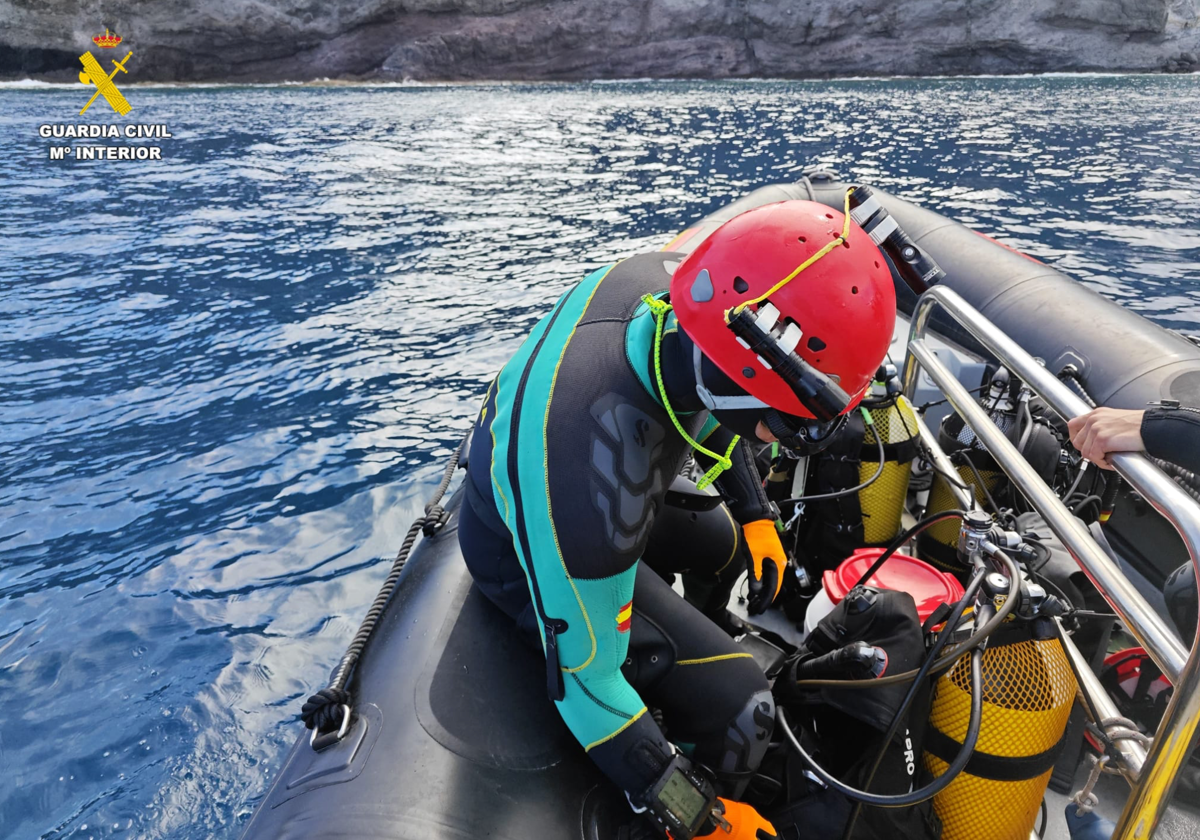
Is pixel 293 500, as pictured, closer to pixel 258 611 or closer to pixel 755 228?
pixel 258 611

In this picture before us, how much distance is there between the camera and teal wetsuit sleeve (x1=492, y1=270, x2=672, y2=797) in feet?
5.10

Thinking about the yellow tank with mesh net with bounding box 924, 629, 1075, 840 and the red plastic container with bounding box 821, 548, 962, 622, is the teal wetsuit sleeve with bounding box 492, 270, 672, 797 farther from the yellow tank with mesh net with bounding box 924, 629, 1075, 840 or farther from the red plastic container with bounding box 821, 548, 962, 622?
the red plastic container with bounding box 821, 548, 962, 622

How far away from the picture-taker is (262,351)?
20.1 ft

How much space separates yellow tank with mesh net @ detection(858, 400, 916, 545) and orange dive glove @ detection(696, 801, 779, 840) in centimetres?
135

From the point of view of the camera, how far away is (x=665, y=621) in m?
1.93

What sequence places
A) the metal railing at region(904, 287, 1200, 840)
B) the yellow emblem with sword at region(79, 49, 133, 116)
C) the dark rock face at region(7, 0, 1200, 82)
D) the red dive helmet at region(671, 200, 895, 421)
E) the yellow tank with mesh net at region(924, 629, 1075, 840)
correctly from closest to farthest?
1. the metal railing at region(904, 287, 1200, 840)
2. the red dive helmet at region(671, 200, 895, 421)
3. the yellow tank with mesh net at region(924, 629, 1075, 840)
4. the yellow emblem with sword at region(79, 49, 133, 116)
5. the dark rock face at region(7, 0, 1200, 82)

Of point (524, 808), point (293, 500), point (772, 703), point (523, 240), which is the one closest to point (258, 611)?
point (293, 500)

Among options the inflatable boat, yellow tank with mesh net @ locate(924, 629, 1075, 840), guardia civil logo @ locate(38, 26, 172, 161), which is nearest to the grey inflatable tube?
the inflatable boat

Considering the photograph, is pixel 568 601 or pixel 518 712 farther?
pixel 518 712

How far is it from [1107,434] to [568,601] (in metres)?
1.18

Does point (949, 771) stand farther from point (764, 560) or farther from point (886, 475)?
point (886, 475)

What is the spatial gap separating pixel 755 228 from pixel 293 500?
370cm

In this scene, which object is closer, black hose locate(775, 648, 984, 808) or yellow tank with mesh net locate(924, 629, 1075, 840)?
black hose locate(775, 648, 984, 808)

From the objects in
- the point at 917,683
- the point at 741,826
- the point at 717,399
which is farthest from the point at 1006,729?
the point at 717,399
